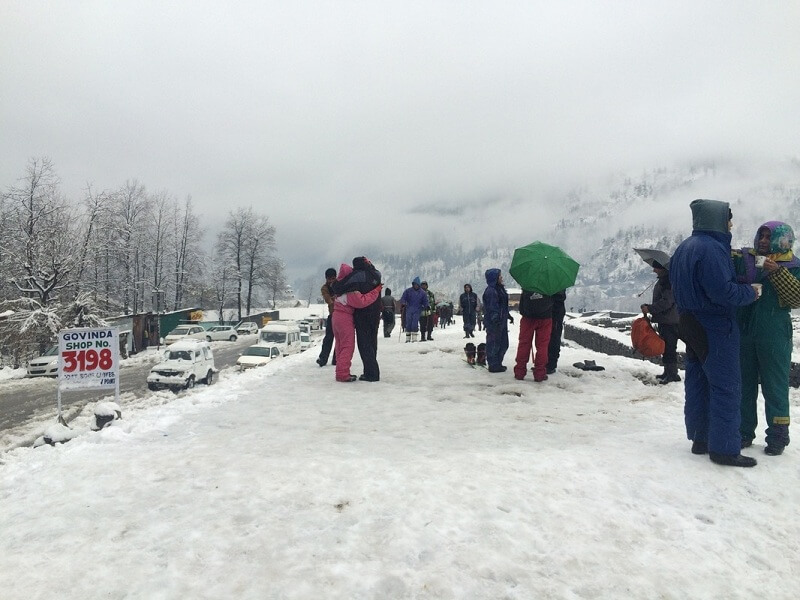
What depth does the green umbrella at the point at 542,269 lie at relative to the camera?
7.77m


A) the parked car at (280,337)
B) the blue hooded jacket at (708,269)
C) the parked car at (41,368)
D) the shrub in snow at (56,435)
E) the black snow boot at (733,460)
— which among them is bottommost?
the parked car at (41,368)

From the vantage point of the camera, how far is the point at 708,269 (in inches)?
152

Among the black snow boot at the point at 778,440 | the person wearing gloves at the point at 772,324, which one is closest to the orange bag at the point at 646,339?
the person wearing gloves at the point at 772,324

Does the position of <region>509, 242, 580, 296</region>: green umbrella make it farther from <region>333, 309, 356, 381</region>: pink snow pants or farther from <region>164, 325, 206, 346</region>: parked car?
<region>164, 325, 206, 346</region>: parked car

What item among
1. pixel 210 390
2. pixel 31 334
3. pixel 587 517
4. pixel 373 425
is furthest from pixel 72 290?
pixel 587 517

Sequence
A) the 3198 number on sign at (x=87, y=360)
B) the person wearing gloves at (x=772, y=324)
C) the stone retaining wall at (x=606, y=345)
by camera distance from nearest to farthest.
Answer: the person wearing gloves at (x=772, y=324), the 3198 number on sign at (x=87, y=360), the stone retaining wall at (x=606, y=345)

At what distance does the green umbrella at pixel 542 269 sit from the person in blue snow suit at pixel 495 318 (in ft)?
3.22

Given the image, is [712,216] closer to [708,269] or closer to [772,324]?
[708,269]

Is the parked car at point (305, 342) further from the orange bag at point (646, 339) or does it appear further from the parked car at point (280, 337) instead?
the orange bag at point (646, 339)

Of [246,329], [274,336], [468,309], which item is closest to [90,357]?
[468,309]

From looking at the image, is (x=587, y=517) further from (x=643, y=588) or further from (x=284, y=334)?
(x=284, y=334)

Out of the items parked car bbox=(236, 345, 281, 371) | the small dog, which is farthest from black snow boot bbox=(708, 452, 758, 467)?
parked car bbox=(236, 345, 281, 371)

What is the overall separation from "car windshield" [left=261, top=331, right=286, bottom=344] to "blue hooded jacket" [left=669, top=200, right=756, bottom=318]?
70.8ft

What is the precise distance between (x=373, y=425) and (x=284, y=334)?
19630mm
